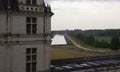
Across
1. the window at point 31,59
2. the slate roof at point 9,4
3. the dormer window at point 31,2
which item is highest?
the dormer window at point 31,2

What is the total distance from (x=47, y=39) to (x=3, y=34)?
4.26 meters

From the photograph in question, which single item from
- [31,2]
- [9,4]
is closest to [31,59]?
[31,2]

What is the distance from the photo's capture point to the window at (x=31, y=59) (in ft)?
77.4

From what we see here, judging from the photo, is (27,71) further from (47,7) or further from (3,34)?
(47,7)

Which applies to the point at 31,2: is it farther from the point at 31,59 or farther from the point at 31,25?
the point at 31,59

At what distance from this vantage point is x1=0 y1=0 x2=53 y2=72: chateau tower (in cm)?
2206

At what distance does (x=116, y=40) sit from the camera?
260 feet

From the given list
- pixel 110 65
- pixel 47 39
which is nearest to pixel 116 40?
pixel 110 65

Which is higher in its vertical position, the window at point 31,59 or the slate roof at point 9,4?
the slate roof at point 9,4

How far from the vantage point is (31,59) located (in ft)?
77.8

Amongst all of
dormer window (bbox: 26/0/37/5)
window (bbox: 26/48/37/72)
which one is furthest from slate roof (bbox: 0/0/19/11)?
window (bbox: 26/48/37/72)

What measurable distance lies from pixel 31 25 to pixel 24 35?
1098 mm

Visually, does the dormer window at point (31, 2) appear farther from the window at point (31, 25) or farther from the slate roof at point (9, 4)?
the window at point (31, 25)

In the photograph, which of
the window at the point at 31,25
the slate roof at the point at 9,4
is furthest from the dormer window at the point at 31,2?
the window at the point at 31,25
